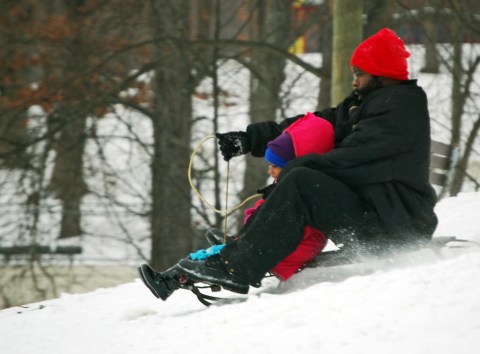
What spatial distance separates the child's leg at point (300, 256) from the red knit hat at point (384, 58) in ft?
3.08

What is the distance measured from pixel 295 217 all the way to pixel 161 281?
0.86m

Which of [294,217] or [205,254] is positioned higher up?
[294,217]

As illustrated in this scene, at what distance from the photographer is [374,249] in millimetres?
4574

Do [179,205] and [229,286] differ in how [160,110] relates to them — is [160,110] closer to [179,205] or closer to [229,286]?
[179,205]

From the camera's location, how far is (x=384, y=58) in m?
4.64

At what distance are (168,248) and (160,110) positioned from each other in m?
1.71

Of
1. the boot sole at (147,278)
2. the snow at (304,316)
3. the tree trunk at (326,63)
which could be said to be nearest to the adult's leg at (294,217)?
the snow at (304,316)

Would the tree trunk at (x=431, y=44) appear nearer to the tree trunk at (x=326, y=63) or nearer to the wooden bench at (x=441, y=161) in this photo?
the tree trunk at (x=326, y=63)

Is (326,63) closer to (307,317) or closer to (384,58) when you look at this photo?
(384,58)

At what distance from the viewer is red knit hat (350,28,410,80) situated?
4.64 metres

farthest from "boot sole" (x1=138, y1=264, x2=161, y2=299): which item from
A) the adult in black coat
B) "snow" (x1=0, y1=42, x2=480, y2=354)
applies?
the adult in black coat

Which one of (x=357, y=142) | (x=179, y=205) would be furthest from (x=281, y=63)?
(x=357, y=142)

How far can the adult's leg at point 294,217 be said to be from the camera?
4.47 meters

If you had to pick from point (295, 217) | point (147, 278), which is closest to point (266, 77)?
point (147, 278)
